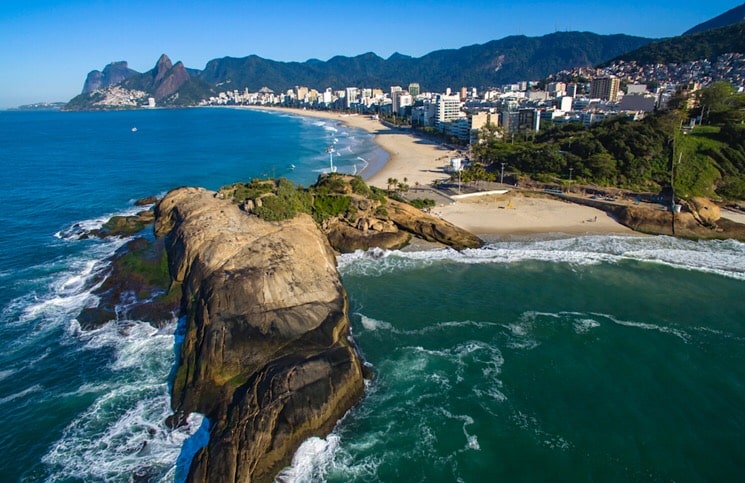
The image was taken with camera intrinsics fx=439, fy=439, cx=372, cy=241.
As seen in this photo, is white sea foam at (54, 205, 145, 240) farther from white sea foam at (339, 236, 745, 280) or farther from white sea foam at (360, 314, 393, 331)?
white sea foam at (360, 314, 393, 331)

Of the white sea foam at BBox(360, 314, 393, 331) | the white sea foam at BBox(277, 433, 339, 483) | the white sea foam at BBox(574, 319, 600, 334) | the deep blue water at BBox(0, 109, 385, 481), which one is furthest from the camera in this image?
the white sea foam at BBox(360, 314, 393, 331)

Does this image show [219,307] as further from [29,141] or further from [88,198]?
[29,141]

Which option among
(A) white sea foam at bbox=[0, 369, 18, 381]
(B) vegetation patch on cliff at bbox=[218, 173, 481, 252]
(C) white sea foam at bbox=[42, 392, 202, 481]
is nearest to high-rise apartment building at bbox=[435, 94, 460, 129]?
(B) vegetation patch on cliff at bbox=[218, 173, 481, 252]

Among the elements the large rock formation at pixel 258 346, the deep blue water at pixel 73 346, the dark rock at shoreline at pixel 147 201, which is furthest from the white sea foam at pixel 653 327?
the dark rock at shoreline at pixel 147 201

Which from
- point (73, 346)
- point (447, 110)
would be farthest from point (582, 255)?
point (447, 110)

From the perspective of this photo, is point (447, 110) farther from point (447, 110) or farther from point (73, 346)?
point (73, 346)

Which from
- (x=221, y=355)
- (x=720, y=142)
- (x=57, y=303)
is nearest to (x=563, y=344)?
(x=221, y=355)

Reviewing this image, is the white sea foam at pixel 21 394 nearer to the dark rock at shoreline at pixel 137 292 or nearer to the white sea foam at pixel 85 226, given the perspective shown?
the dark rock at shoreline at pixel 137 292
